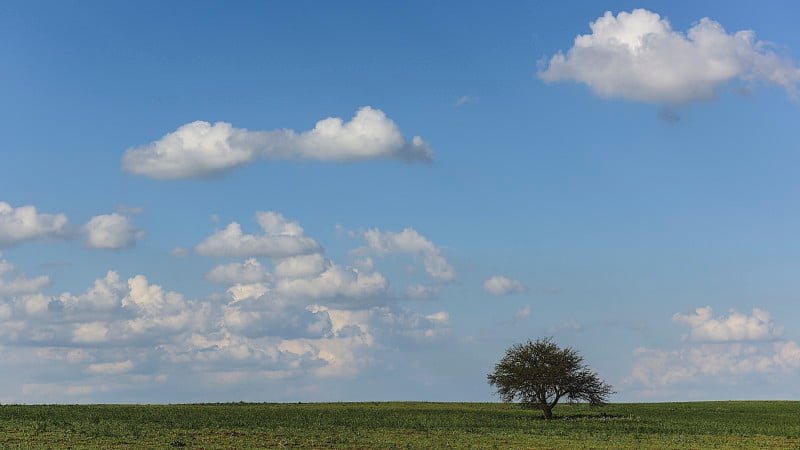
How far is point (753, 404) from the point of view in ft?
404

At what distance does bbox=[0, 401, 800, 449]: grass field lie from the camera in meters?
55.7

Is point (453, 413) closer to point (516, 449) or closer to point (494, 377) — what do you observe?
point (494, 377)

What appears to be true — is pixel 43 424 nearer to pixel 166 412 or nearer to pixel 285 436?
pixel 285 436

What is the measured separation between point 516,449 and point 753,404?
8177 centimetres

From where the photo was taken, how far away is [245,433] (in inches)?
2391

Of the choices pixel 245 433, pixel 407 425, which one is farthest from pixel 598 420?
pixel 245 433

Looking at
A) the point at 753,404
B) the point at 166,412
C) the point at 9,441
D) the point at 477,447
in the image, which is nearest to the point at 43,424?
the point at 9,441

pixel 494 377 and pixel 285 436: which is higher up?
pixel 494 377

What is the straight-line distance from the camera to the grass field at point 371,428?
55.7 meters

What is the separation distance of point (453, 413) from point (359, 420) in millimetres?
16571

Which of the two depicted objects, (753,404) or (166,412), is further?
(753,404)

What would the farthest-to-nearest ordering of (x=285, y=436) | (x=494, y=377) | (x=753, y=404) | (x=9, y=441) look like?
1. (x=753, y=404)
2. (x=494, y=377)
3. (x=285, y=436)
4. (x=9, y=441)

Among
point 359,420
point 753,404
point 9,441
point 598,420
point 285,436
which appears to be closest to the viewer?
point 9,441

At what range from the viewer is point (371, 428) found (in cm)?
6994
